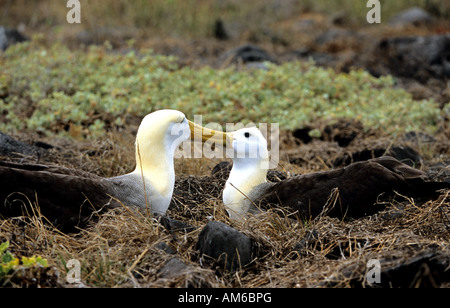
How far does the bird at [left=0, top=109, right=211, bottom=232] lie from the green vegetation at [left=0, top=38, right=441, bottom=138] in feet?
11.1

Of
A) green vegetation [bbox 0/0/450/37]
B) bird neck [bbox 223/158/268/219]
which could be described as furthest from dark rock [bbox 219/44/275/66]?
bird neck [bbox 223/158/268/219]

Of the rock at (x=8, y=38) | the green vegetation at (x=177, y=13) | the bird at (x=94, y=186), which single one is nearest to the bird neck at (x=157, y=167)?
the bird at (x=94, y=186)

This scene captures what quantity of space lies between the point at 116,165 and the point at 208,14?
1187 cm

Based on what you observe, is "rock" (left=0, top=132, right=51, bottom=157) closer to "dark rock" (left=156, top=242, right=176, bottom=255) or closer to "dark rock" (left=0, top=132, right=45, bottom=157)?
"dark rock" (left=0, top=132, right=45, bottom=157)

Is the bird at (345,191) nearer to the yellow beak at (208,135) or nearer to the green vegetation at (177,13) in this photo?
the yellow beak at (208,135)

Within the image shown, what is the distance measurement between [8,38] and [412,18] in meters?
10.2

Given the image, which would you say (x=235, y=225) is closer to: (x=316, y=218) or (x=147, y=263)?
(x=316, y=218)

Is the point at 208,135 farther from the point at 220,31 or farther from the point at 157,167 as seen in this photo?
the point at 220,31

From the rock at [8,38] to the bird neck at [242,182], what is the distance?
29.8 feet

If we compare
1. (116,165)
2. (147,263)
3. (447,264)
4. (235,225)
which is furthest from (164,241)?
(116,165)

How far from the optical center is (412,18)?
17156 mm

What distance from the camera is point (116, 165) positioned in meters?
6.48

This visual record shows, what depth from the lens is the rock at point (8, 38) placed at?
42.8 feet

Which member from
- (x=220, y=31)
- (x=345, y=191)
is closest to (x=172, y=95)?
(x=345, y=191)
